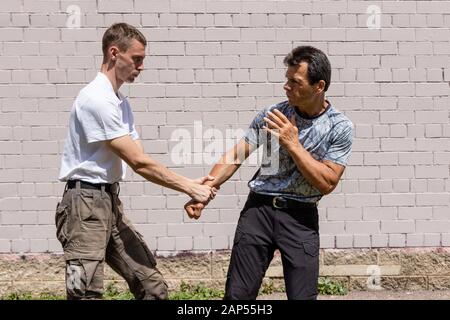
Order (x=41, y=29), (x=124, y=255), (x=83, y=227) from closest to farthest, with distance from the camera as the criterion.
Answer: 1. (x=83, y=227)
2. (x=124, y=255)
3. (x=41, y=29)

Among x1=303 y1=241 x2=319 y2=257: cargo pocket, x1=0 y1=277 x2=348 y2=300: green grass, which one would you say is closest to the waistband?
x1=303 y1=241 x2=319 y2=257: cargo pocket

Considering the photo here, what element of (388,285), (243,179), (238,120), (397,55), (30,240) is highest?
(397,55)

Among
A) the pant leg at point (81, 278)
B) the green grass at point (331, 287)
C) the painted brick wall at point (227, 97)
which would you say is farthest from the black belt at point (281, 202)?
the green grass at point (331, 287)

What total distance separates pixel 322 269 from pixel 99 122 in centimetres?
319

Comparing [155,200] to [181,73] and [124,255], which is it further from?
[124,255]

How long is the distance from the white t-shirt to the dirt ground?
8.74ft

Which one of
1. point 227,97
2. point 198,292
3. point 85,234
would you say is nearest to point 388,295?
point 198,292

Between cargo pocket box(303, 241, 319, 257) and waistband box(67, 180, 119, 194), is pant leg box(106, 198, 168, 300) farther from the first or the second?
cargo pocket box(303, 241, 319, 257)

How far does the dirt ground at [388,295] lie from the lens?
726 centimetres

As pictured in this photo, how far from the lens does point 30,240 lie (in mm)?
7211

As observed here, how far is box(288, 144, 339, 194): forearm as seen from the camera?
4.91m

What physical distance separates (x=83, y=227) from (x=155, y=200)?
7.38ft

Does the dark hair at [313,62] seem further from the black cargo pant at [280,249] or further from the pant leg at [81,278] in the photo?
the pant leg at [81,278]

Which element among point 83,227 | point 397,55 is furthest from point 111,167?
point 397,55
